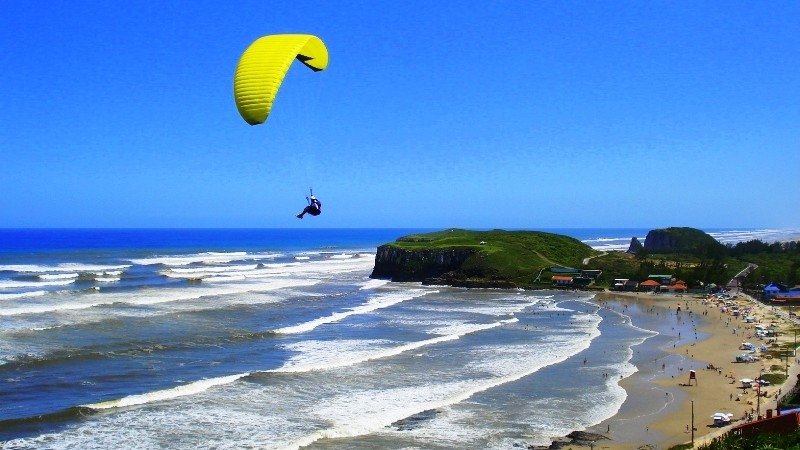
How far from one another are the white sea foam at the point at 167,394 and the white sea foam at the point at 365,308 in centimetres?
983

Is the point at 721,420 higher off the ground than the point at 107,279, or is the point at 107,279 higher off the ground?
the point at 107,279

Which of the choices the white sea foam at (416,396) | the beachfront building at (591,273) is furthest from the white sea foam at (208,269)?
the white sea foam at (416,396)

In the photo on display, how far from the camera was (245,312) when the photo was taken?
129 ft

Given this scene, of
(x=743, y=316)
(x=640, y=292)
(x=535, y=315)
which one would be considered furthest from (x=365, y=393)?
(x=640, y=292)

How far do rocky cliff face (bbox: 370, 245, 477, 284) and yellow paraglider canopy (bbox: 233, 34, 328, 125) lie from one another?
4875 centimetres

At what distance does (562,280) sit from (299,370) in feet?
126

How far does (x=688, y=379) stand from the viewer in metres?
24.8

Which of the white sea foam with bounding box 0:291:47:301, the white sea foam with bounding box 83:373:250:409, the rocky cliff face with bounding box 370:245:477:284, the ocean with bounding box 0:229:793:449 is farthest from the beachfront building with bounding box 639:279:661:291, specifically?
the white sea foam with bounding box 0:291:47:301

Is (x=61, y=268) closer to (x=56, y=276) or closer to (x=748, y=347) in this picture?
(x=56, y=276)

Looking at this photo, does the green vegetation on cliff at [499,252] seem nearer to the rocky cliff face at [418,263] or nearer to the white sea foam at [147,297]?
the rocky cliff face at [418,263]

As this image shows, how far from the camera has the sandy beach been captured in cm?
1877

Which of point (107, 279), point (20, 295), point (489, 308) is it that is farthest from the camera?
point (107, 279)

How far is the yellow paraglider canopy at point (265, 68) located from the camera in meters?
13.0

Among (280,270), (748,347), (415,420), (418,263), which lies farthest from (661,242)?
(415,420)
